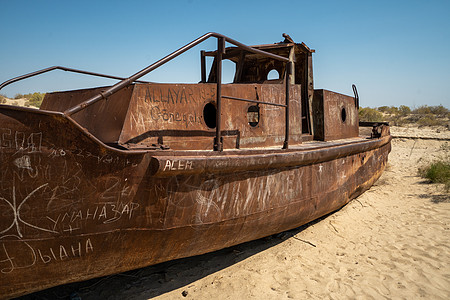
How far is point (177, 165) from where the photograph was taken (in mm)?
2775

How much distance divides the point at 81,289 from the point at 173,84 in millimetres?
2430

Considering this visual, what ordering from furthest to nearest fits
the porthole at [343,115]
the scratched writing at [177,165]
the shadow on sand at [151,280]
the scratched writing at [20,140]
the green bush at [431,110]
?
the green bush at [431,110] → the porthole at [343,115] → the shadow on sand at [151,280] → the scratched writing at [177,165] → the scratched writing at [20,140]

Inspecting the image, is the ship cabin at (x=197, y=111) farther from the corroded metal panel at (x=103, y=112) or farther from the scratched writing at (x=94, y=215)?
the scratched writing at (x=94, y=215)

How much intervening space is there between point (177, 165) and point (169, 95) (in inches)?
34.5

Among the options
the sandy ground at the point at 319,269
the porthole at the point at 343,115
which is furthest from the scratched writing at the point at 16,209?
the porthole at the point at 343,115

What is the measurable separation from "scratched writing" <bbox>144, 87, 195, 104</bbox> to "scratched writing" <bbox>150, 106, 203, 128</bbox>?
0.32 feet

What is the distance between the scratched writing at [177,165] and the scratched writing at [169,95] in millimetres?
773

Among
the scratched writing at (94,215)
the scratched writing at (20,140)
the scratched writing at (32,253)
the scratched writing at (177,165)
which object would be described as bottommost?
the scratched writing at (32,253)

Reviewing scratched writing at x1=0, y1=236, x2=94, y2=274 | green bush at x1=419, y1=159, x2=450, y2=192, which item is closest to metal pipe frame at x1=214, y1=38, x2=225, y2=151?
scratched writing at x1=0, y1=236, x2=94, y2=274

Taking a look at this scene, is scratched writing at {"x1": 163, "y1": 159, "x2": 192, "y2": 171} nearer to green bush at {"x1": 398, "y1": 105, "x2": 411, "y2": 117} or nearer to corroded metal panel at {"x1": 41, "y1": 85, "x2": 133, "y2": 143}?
corroded metal panel at {"x1": 41, "y1": 85, "x2": 133, "y2": 143}

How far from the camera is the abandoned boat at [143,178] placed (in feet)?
7.57

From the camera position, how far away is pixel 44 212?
2.34 m

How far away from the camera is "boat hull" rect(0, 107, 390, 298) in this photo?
2.28m

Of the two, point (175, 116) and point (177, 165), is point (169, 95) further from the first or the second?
point (177, 165)
